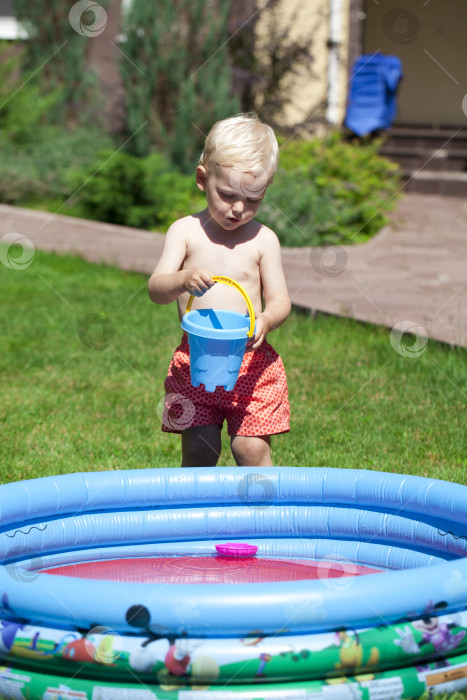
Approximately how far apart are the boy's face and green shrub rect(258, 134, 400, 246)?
5.10m

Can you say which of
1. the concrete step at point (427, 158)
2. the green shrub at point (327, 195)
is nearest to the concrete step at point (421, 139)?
the concrete step at point (427, 158)

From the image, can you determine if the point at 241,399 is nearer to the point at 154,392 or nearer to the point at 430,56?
the point at 154,392

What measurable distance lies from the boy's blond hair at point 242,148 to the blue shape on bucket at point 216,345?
1.40ft

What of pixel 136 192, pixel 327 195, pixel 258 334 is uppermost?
pixel 136 192

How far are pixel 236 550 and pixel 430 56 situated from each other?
11.6 meters

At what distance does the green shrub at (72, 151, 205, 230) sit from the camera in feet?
29.8

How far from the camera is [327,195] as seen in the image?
337 inches

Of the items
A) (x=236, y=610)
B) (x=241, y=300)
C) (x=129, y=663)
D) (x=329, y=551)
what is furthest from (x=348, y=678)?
(x=241, y=300)

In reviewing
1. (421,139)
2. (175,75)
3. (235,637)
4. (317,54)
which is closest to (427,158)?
(421,139)

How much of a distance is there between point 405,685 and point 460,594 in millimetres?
222

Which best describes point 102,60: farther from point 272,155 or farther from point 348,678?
point 348,678

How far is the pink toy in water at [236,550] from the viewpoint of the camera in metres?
3.01

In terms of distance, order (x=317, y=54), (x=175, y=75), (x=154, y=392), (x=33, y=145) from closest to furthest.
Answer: (x=154, y=392), (x=175, y=75), (x=33, y=145), (x=317, y=54)

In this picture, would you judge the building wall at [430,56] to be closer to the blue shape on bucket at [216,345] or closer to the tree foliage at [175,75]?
the tree foliage at [175,75]
